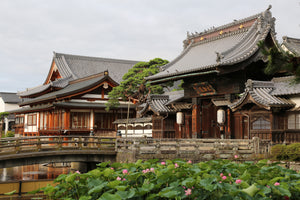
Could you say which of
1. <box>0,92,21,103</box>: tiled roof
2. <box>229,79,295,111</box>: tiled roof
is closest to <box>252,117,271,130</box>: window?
<box>229,79,295,111</box>: tiled roof

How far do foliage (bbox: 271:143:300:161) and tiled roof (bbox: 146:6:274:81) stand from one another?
5423mm

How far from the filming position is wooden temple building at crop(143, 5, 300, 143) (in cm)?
1579

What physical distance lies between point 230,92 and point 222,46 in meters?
4.39

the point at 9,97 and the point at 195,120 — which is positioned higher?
the point at 9,97

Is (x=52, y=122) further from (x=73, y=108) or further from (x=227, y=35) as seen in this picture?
(x=227, y=35)

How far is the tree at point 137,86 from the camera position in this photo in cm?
2972

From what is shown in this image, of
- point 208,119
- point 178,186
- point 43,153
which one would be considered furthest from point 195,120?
point 178,186

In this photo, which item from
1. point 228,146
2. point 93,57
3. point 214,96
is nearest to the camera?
point 228,146

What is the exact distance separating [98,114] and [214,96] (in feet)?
52.9

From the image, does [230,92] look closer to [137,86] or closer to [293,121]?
[293,121]

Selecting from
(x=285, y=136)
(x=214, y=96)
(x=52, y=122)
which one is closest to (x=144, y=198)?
(x=285, y=136)

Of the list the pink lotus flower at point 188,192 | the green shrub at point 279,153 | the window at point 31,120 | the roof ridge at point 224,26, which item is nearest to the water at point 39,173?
the green shrub at point 279,153

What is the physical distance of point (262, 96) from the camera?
52.3 ft

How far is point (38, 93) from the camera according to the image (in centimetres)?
3903
